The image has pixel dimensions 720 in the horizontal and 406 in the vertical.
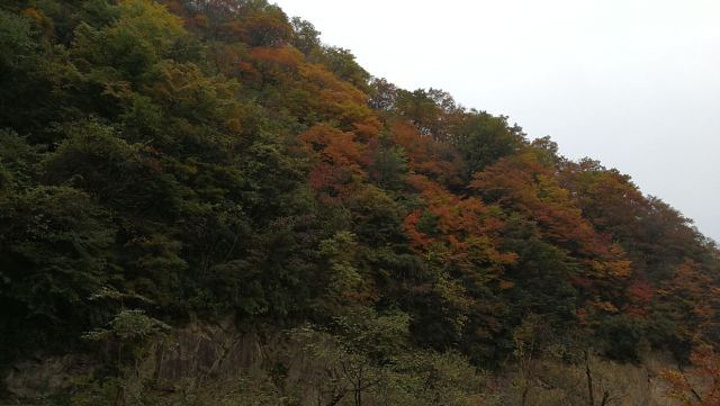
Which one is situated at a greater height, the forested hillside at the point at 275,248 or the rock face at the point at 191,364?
the forested hillside at the point at 275,248

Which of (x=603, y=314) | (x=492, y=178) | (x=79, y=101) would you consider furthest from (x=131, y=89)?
(x=603, y=314)

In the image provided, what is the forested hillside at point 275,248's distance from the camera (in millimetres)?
10867

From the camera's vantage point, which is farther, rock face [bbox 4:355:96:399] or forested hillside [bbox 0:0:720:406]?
forested hillside [bbox 0:0:720:406]

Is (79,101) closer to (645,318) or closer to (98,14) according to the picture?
(98,14)

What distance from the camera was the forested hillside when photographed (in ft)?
35.7

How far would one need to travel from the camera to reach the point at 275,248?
14.6m

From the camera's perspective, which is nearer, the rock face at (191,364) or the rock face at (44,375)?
the rock face at (44,375)

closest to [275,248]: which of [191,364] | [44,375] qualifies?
[191,364]

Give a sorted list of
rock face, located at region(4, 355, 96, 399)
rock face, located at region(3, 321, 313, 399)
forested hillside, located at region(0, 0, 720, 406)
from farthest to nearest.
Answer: forested hillside, located at region(0, 0, 720, 406)
rock face, located at region(3, 321, 313, 399)
rock face, located at region(4, 355, 96, 399)

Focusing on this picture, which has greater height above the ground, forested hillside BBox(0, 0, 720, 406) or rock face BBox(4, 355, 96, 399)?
forested hillside BBox(0, 0, 720, 406)

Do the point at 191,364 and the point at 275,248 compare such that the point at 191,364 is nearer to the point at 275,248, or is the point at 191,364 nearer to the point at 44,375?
the point at 44,375

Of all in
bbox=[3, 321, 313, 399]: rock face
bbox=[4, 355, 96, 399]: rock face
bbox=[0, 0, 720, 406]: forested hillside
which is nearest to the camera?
bbox=[4, 355, 96, 399]: rock face

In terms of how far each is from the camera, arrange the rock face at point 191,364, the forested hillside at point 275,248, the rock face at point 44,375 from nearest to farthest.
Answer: the rock face at point 44,375 → the rock face at point 191,364 → the forested hillside at point 275,248

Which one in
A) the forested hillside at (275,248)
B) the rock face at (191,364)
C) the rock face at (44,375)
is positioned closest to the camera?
the rock face at (44,375)
